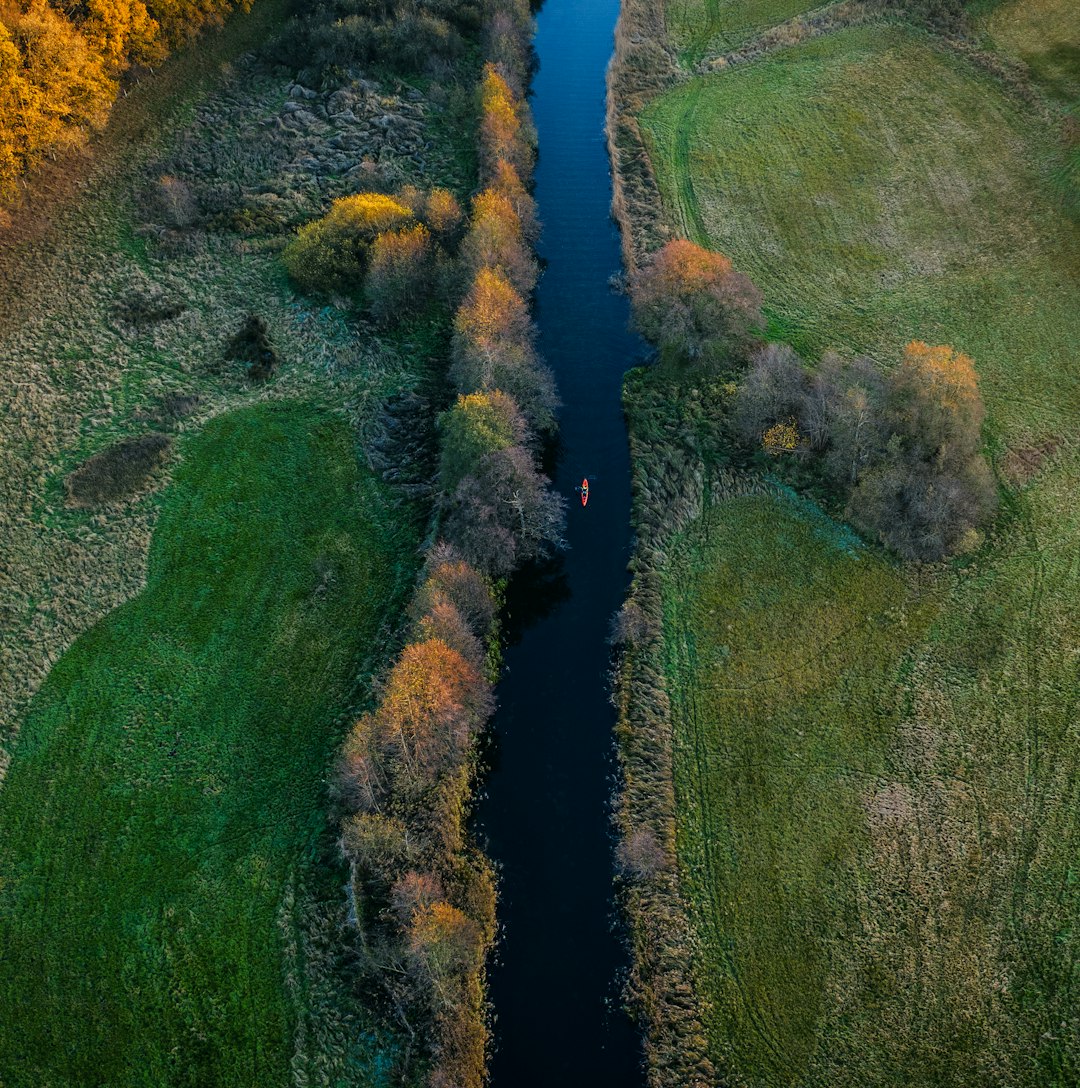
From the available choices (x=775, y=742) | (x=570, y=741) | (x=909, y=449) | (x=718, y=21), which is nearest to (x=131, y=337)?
(x=570, y=741)

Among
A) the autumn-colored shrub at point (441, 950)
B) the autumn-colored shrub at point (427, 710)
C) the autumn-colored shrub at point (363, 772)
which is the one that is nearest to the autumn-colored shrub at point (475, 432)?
the autumn-colored shrub at point (427, 710)

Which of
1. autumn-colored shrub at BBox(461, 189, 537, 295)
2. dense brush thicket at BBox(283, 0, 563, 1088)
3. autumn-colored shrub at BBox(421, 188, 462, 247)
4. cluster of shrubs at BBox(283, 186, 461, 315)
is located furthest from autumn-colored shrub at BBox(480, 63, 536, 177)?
cluster of shrubs at BBox(283, 186, 461, 315)

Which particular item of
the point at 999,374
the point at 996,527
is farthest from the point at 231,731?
the point at 999,374

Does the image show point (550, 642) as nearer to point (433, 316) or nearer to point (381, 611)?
point (381, 611)

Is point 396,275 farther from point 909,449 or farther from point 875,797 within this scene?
point 875,797

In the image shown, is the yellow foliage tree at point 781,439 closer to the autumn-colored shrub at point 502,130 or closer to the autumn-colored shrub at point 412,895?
the autumn-colored shrub at point 412,895

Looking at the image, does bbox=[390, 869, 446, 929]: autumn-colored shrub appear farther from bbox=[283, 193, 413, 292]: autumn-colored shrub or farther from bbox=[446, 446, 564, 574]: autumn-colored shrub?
bbox=[283, 193, 413, 292]: autumn-colored shrub
